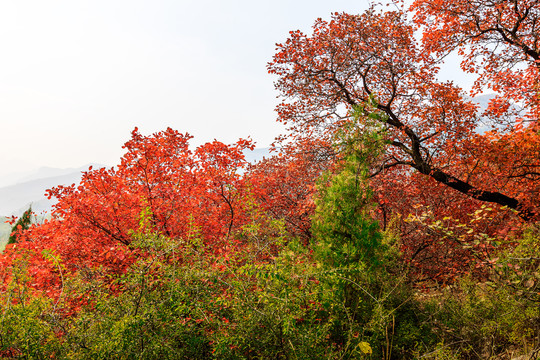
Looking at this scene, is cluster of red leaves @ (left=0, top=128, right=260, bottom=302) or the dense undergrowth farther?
cluster of red leaves @ (left=0, top=128, right=260, bottom=302)

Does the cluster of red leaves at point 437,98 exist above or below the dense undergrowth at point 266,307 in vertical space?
above

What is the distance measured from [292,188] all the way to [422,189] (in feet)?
20.0

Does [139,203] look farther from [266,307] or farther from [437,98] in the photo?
[437,98]

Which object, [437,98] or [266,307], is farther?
[437,98]

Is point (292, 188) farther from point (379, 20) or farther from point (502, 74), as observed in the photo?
point (502, 74)

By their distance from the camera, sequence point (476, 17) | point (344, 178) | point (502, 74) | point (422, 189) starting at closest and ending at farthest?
1. point (344, 178)
2. point (476, 17)
3. point (502, 74)
4. point (422, 189)

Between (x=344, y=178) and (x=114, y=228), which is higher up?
(x=344, y=178)

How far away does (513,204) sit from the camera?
29.2 ft

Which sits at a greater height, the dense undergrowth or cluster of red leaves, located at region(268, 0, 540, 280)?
cluster of red leaves, located at region(268, 0, 540, 280)

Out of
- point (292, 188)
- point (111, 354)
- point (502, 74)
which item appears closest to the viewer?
point (111, 354)

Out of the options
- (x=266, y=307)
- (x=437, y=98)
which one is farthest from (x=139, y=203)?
(x=437, y=98)

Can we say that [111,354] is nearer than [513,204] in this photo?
Yes

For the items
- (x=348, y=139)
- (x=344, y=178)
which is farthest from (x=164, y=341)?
(x=348, y=139)

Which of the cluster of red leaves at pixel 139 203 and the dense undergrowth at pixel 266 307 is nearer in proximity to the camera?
the dense undergrowth at pixel 266 307
